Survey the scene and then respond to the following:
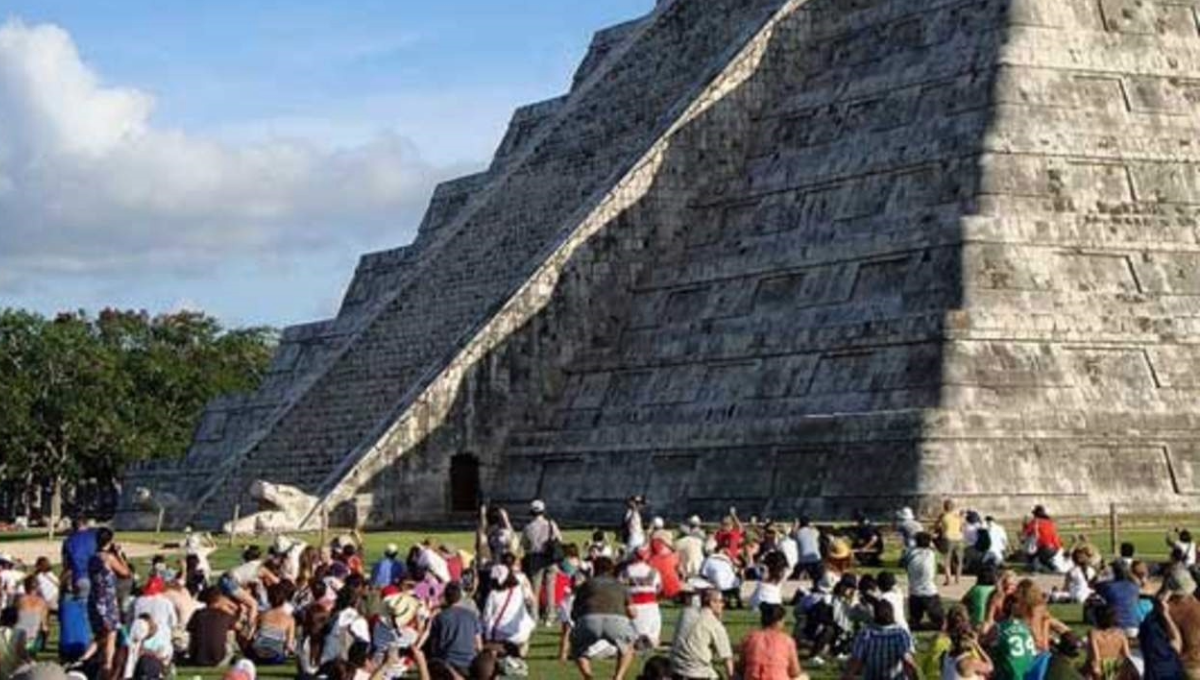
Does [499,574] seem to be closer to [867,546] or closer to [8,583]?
[8,583]

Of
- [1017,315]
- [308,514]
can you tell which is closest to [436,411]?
[308,514]

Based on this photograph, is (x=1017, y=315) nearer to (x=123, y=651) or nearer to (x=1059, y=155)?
(x=1059, y=155)

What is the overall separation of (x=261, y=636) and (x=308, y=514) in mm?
18869

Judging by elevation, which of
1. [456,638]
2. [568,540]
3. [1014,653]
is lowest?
[1014,653]

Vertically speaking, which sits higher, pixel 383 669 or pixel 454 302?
pixel 454 302

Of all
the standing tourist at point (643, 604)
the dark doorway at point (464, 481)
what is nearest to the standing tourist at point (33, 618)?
the standing tourist at point (643, 604)

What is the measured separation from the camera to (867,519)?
121 ft

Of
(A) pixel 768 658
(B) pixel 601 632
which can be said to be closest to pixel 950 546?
(B) pixel 601 632

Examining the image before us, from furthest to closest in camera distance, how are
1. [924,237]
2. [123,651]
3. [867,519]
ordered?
[924,237]
[867,519]
[123,651]

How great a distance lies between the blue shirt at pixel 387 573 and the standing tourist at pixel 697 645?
7852 millimetres

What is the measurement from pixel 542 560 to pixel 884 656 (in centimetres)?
1151

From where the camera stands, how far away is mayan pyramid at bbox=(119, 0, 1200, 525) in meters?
38.2

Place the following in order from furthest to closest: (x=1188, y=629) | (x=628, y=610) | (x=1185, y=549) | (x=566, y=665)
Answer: (x=1185, y=549), (x=566, y=665), (x=628, y=610), (x=1188, y=629)

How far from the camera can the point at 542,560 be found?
2969cm
